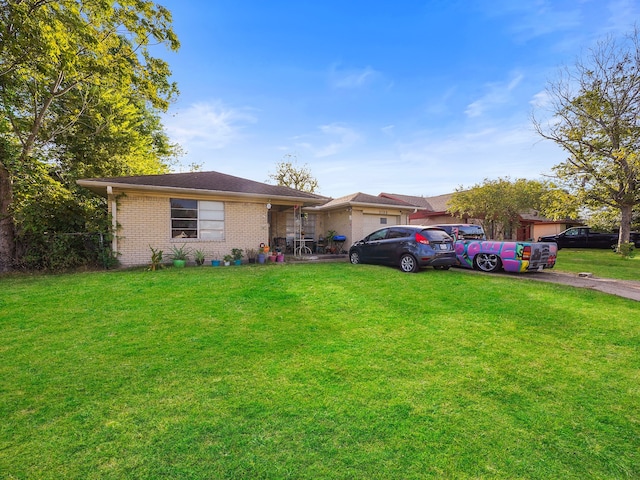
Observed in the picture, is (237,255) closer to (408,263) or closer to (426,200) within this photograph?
(408,263)

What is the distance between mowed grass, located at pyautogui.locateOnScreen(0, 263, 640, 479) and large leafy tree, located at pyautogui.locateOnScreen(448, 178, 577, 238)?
13647 mm

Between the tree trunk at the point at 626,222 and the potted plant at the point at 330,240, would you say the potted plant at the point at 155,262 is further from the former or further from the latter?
the tree trunk at the point at 626,222

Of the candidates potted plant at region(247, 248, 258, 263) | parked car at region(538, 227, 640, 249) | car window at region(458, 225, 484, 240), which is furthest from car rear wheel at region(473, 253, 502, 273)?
parked car at region(538, 227, 640, 249)

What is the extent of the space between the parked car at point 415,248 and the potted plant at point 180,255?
270 inches

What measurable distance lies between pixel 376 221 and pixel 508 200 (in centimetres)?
888

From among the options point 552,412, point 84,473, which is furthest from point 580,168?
point 84,473

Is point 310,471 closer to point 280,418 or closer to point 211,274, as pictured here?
point 280,418

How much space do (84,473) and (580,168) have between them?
82.5 feet

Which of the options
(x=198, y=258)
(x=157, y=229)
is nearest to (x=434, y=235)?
(x=198, y=258)

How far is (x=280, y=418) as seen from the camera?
2463 millimetres

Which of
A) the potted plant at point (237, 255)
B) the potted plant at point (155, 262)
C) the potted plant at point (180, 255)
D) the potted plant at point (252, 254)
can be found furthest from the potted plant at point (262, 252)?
the potted plant at point (155, 262)

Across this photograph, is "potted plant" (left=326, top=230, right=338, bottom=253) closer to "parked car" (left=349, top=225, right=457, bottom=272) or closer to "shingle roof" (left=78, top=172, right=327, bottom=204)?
"shingle roof" (left=78, top=172, right=327, bottom=204)

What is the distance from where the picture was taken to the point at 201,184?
11359 mm

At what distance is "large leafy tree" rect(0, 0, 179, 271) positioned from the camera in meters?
7.56
